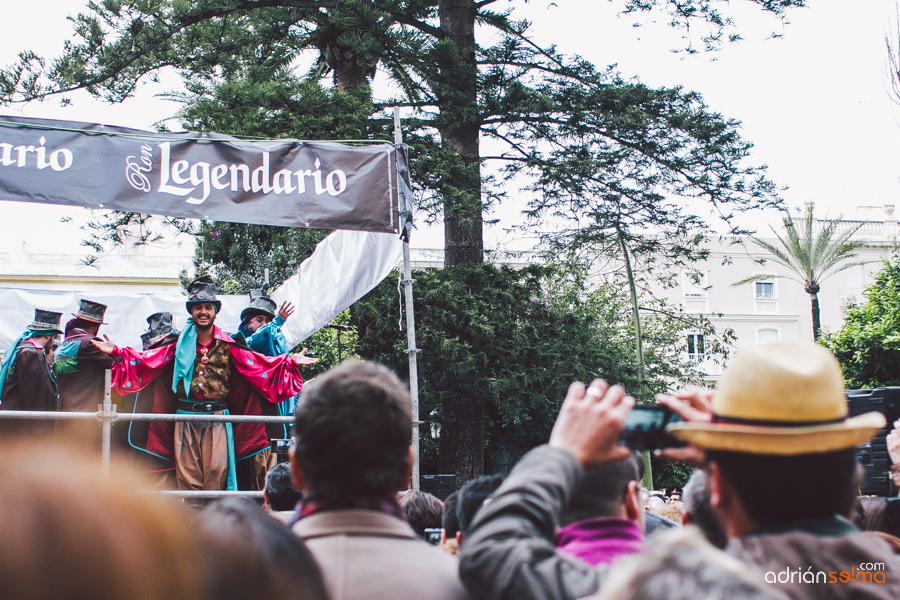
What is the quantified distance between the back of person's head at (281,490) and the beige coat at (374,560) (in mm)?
2562

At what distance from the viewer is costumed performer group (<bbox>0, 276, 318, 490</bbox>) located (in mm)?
6215

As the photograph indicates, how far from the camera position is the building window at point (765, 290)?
46.5 m

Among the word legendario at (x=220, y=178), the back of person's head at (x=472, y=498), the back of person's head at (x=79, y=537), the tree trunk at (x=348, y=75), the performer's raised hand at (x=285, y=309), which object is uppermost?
the tree trunk at (x=348, y=75)

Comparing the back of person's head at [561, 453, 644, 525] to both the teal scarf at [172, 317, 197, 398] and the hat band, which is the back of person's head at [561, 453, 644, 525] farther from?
the teal scarf at [172, 317, 197, 398]

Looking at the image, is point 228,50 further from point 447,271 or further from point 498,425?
point 498,425

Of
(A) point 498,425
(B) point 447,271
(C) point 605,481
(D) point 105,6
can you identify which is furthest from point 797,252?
(C) point 605,481

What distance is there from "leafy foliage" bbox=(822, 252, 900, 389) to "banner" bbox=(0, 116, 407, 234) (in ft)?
56.9

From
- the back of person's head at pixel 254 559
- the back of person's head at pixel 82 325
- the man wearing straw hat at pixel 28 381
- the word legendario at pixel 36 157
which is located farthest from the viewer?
the back of person's head at pixel 82 325

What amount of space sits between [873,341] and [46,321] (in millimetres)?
18866

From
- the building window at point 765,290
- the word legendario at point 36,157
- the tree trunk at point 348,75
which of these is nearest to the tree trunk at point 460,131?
the tree trunk at point 348,75

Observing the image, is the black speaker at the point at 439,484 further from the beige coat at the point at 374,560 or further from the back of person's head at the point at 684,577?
the back of person's head at the point at 684,577

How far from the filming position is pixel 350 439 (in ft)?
5.89

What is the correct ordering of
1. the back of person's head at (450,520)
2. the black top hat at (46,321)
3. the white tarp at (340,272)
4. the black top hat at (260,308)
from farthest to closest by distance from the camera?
the black top hat at (260,308) → the black top hat at (46,321) → the white tarp at (340,272) → the back of person's head at (450,520)

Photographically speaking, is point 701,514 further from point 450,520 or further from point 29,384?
point 29,384
